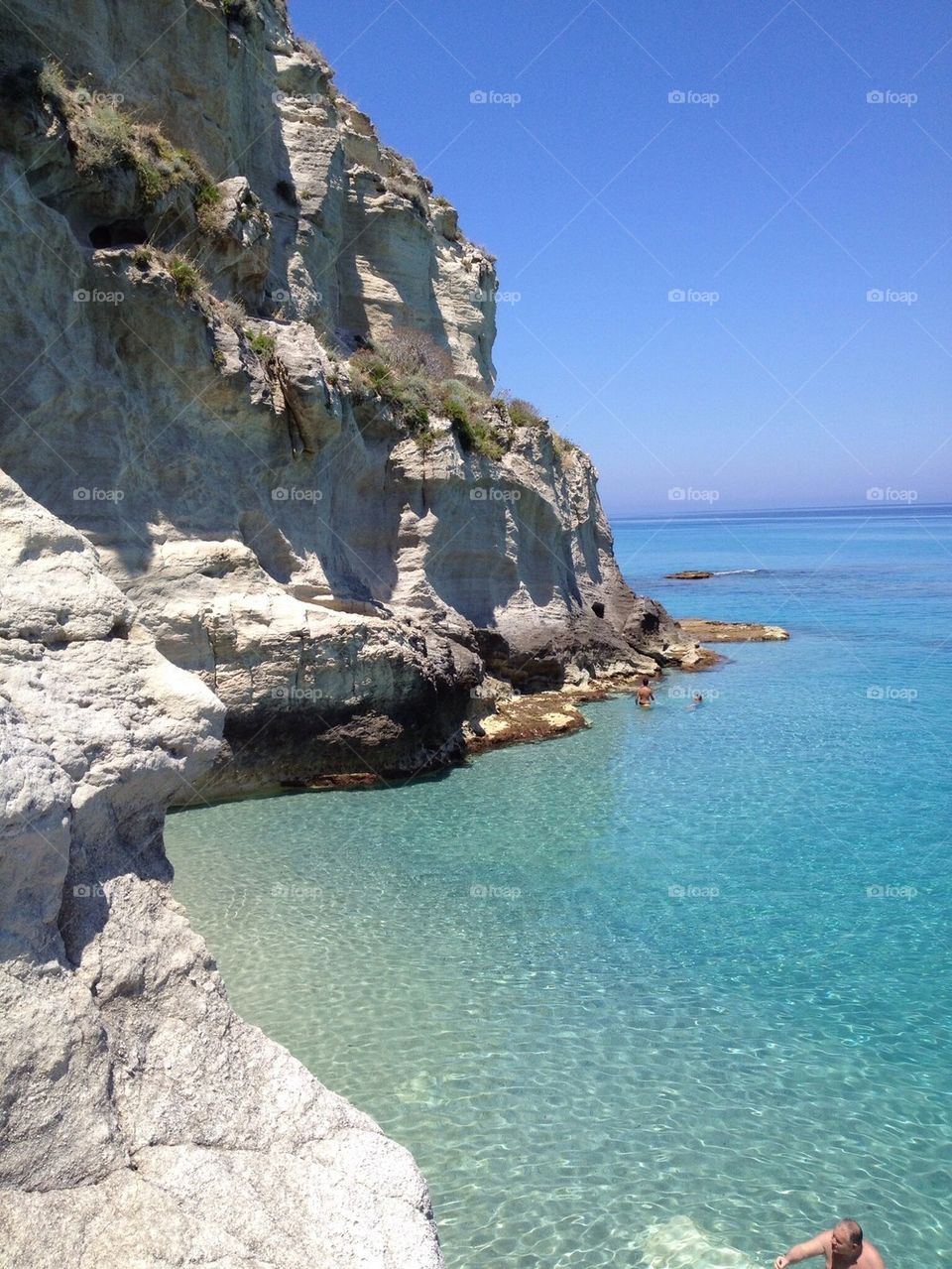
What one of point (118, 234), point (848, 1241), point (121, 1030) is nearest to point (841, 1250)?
point (848, 1241)

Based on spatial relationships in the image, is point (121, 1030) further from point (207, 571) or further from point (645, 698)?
point (645, 698)

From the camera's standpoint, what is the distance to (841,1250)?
19.9 ft

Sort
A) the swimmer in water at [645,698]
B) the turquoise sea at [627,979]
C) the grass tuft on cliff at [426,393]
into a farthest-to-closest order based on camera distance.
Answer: the swimmer in water at [645,698]
the grass tuft on cliff at [426,393]
the turquoise sea at [627,979]

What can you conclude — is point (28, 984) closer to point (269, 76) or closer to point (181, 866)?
point (181, 866)

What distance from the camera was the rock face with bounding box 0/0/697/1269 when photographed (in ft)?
15.2

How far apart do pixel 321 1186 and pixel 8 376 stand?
1213 cm

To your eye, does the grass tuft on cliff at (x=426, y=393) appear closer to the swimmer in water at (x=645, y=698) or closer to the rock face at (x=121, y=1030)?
the swimmer in water at (x=645, y=698)

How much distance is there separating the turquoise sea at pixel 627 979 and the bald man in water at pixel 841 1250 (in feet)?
1.12

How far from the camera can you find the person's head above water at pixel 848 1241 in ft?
19.7

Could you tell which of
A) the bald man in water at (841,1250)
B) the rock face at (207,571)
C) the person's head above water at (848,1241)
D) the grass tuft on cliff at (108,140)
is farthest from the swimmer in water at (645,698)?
the person's head above water at (848,1241)

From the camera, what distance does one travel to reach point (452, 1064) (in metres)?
8.65

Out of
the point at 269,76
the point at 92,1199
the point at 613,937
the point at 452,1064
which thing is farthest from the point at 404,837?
the point at 269,76

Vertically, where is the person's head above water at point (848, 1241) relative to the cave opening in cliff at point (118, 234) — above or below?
below

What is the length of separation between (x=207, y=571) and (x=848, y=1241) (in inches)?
494
